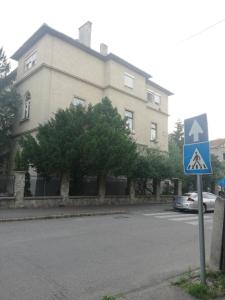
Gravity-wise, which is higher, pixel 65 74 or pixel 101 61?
pixel 101 61

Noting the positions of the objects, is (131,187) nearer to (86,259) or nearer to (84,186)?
(84,186)

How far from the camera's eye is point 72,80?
22234mm

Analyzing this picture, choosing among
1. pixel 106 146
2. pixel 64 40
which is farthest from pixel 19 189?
pixel 64 40

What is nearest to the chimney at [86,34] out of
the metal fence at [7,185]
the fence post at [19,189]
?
the metal fence at [7,185]

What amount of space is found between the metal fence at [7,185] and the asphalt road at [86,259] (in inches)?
226

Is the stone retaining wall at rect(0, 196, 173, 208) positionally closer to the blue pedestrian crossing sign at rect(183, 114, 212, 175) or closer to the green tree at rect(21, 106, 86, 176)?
the green tree at rect(21, 106, 86, 176)

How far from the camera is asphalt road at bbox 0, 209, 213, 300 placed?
4688 mm

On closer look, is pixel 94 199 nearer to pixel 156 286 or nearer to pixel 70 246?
pixel 70 246

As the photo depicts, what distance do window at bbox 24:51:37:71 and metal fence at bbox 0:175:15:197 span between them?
10.1m

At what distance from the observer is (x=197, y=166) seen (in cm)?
480

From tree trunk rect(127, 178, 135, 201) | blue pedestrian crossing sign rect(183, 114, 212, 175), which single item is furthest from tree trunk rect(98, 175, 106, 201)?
blue pedestrian crossing sign rect(183, 114, 212, 175)

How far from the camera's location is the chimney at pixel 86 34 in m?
25.2

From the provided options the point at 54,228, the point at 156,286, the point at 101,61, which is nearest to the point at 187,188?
the point at 101,61

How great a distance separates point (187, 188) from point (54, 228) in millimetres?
21512
